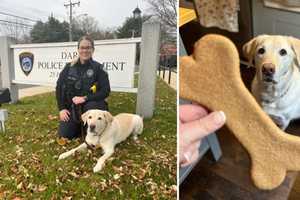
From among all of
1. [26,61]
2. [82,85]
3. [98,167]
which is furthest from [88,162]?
[26,61]

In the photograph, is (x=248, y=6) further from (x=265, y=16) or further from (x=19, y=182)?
(x=19, y=182)

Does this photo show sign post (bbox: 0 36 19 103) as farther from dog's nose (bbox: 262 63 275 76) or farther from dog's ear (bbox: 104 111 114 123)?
dog's nose (bbox: 262 63 275 76)

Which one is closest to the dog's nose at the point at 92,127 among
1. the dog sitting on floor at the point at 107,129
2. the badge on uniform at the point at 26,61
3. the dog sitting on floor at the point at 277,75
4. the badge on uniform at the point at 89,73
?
the dog sitting on floor at the point at 107,129

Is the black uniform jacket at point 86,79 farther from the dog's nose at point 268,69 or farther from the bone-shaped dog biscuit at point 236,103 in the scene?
the dog's nose at point 268,69

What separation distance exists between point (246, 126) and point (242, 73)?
9cm

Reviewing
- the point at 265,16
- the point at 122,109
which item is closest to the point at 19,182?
the point at 122,109

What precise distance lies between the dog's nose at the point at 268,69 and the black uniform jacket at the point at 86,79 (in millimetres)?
320

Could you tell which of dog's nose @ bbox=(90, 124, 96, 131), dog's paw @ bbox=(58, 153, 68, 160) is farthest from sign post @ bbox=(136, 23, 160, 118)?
dog's paw @ bbox=(58, 153, 68, 160)

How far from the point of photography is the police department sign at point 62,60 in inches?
28.0

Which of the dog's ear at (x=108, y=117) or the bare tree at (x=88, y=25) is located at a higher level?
the bare tree at (x=88, y=25)

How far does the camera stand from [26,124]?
0.84m

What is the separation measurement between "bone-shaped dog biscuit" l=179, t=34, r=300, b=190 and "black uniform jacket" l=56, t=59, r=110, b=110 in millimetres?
208

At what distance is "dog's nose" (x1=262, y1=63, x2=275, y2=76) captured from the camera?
0.56 meters

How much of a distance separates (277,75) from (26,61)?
A: 1.81ft
